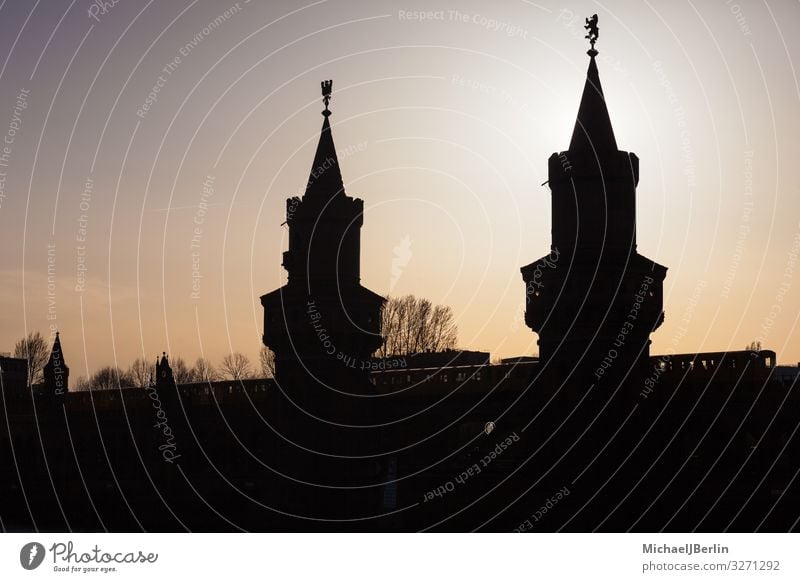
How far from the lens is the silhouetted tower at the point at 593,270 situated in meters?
28.0

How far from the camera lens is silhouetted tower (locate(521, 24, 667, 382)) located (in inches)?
1101

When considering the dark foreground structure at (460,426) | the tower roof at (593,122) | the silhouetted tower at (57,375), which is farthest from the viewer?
the silhouetted tower at (57,375)

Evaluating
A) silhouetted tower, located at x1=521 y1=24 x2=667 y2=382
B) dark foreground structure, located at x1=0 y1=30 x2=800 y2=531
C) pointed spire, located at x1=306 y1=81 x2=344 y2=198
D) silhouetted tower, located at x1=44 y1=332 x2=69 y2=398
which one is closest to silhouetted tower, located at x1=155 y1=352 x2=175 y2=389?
dark foreground structure, located at x1=0 y1=30 x2=800 y2=531

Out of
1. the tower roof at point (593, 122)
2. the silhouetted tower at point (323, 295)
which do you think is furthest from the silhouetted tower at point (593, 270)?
the silhouetted tower at point (323, 295)

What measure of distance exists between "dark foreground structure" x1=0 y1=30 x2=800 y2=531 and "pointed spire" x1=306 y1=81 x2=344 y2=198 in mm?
71

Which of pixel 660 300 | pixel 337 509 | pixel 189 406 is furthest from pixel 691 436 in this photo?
pixel 189 406

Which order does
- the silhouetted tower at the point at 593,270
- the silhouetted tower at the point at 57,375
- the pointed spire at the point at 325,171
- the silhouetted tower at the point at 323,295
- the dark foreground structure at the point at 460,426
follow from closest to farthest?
the dark foreground structure at the point at 460,426
the silhouetted tower at the point at 593,270
the silhouetted tower at the point at 323,295
the pointed spire at the point at 325,171
the silhouetted tower at the point at 57,375

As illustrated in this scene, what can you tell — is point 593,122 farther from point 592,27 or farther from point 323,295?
point 323,295

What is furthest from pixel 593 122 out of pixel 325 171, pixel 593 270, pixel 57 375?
pixel 57 375

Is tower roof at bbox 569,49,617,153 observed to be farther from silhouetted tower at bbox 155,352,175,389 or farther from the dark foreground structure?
silhouetted tower at bbox 155,352,175,389

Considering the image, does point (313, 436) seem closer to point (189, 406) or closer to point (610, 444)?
point (189, 406)

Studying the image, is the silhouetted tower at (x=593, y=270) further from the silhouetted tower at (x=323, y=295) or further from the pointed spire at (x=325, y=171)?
the pointed spire at (x=325, y=171)

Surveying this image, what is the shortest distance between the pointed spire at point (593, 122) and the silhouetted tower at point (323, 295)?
7.95 metres
